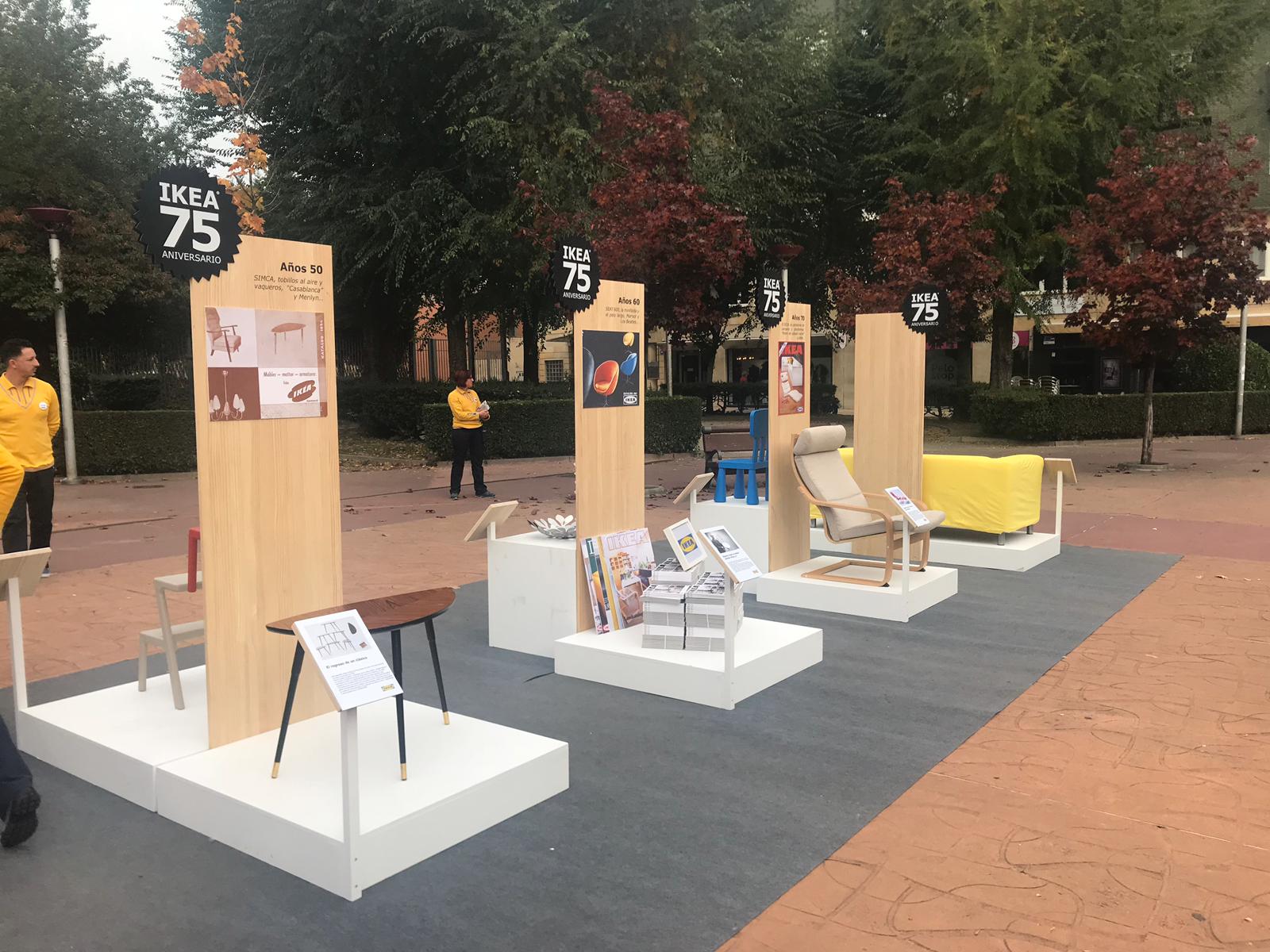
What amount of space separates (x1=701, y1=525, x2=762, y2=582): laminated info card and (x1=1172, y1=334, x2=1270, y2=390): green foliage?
20.6 metres

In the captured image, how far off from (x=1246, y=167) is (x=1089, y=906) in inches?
584

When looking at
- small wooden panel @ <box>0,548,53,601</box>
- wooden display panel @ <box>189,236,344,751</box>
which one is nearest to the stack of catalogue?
wooden display panel @ <box>189,236,344,751</box>

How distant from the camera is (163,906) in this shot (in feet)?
9.48

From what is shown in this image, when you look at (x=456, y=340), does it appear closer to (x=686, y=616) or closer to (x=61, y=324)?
(x=61, y=324)

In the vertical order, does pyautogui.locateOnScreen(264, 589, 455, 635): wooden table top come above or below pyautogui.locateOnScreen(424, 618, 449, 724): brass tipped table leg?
above

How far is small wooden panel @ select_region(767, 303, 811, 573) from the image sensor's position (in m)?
6.92

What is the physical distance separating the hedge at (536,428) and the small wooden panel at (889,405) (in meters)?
8.31

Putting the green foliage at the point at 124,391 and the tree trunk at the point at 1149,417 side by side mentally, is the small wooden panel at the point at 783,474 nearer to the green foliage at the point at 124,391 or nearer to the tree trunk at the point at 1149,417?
the tree trunk at the point at 1149,417

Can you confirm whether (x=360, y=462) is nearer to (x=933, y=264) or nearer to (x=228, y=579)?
(x=933, y=264)

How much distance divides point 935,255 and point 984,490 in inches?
404

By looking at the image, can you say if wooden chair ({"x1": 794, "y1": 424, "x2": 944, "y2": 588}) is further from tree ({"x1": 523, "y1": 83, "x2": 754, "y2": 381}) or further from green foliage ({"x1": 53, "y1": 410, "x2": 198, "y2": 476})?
green foliage ({"x1": 53, "y1": 410, "x2": 198, "y2": 476})

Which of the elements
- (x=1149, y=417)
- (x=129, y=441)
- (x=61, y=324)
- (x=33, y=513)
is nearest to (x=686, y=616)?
(x=33, y=513)

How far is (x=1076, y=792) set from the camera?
3.66 meters

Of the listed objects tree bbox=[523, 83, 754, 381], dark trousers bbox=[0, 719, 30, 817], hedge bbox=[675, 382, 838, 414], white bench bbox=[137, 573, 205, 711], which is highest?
tree bbox=[523, 83, 754, 381]
